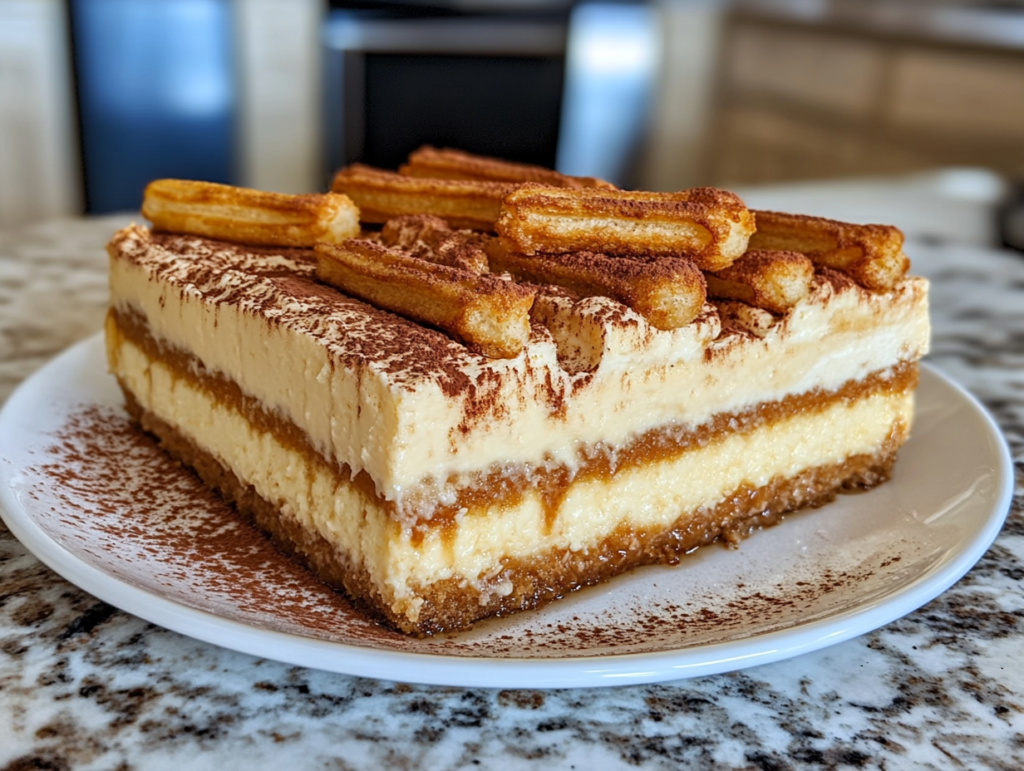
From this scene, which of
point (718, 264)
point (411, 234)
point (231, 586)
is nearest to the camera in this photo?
point (231, 586)

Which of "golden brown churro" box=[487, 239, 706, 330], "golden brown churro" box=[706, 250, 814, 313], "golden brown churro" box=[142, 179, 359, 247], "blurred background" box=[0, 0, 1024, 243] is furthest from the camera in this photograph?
"blurred background" box=[0, 0, 1024, 243]

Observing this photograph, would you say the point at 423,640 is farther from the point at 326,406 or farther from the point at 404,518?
the point at 326,406

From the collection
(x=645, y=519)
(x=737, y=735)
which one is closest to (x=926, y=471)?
(x=645, y=519)

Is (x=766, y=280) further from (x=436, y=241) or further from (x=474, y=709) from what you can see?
(x=474, y=709)

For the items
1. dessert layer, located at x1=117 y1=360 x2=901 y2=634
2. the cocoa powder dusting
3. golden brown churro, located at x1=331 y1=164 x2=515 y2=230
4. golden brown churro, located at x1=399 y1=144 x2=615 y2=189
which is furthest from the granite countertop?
golden brown churro, located at x1=399 y1=144 x2=615 y2=189

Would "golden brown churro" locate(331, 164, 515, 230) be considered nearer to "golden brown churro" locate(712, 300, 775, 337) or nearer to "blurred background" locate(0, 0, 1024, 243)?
"golden brown churro" locate(712, 300, 775, 337)

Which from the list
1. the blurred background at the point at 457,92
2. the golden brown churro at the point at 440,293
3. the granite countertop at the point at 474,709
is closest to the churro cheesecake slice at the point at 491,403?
the golden brown churro at the point at 440,293

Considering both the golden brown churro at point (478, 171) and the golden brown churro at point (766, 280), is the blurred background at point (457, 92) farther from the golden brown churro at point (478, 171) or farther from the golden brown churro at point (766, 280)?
the golden brown churro at point (766, 280)
